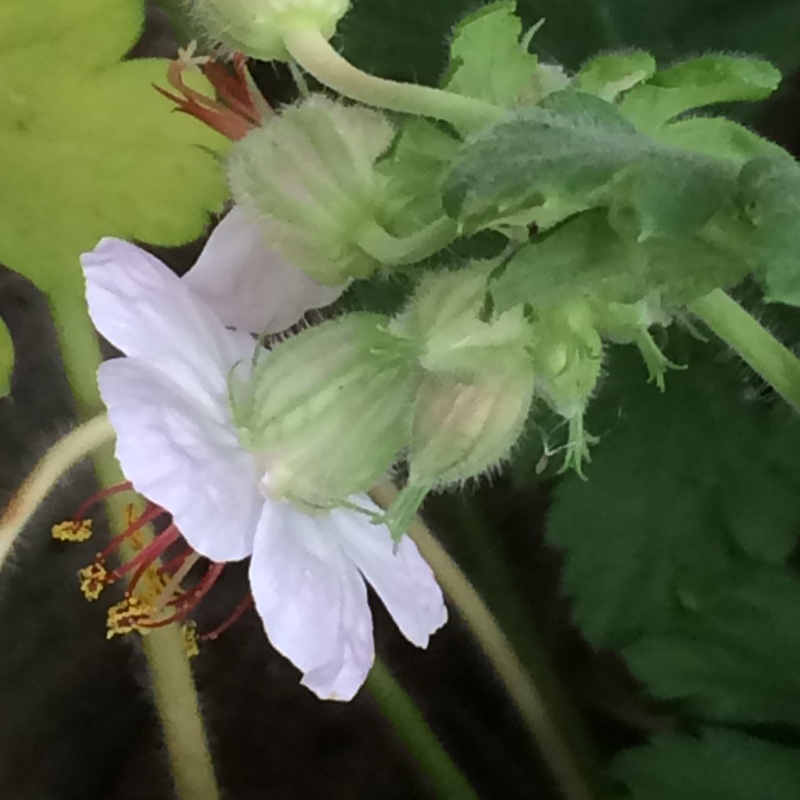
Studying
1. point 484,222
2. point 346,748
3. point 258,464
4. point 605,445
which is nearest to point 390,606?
point 258,464

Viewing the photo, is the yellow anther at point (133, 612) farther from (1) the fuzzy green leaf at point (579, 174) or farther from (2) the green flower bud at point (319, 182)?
(1) the fuzzy green leaf at point (579, 174)

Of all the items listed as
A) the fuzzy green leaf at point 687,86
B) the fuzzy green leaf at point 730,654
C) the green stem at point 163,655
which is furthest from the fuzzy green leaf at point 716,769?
the fuzzy green leaf at point 687,86

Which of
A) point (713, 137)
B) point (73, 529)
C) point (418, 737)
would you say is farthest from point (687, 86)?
point (418, 737)

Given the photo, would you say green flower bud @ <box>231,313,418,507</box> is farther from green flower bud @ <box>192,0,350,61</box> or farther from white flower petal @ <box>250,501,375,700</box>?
green flower bud @ <box>192,0,350,61</box>

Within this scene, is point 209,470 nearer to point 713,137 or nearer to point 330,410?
point 330,410

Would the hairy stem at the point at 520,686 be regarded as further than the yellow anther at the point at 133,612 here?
Yes
